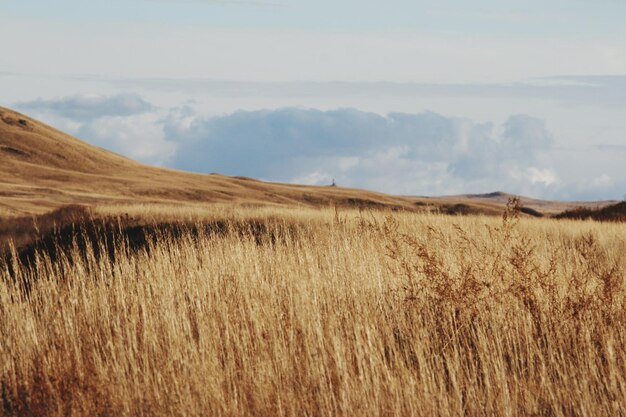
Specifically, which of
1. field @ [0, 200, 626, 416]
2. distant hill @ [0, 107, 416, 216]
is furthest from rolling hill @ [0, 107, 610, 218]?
field @ [0, 200, 626, 416]

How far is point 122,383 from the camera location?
21.9 feet

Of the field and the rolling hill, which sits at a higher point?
the rolling hill

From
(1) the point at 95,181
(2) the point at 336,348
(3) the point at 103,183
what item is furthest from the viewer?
(1) the point at 95,181

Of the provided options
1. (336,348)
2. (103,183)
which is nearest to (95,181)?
(103,183)

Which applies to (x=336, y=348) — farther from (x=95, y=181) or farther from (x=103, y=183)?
(x=95, y=181)

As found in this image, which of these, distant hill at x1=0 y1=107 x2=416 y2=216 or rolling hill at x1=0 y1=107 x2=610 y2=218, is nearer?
distant hill at x1=0 y1=107 x2=416 y2=216

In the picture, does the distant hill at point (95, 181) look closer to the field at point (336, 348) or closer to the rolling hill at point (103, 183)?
Result: the rolling hill at point (103, 183)

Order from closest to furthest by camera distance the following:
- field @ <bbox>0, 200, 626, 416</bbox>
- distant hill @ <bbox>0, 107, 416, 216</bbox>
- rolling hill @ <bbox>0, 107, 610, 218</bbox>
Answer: field @ <bbox>0, 200, 626, 416</bbox> → distant hill @ <bbox>0, 107, 416, 216</bbox> → rolling hill @ <bbox>0, 107, 610, 218</bbox>

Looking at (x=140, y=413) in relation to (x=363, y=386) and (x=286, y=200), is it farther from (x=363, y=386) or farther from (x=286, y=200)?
(x=286, y=200)

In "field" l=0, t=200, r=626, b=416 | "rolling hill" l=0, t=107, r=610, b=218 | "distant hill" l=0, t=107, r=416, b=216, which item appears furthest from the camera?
"rolling hill" l=0, t=107, r=610, b=218

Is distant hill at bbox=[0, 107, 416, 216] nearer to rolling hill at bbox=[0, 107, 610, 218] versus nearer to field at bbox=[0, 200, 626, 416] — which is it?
rolling hill at bbox=[0, 107, 610, 218]

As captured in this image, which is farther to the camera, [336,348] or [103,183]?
[103,183]

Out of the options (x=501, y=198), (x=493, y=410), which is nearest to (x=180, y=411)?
(x=493, y=410)

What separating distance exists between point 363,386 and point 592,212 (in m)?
27.2
